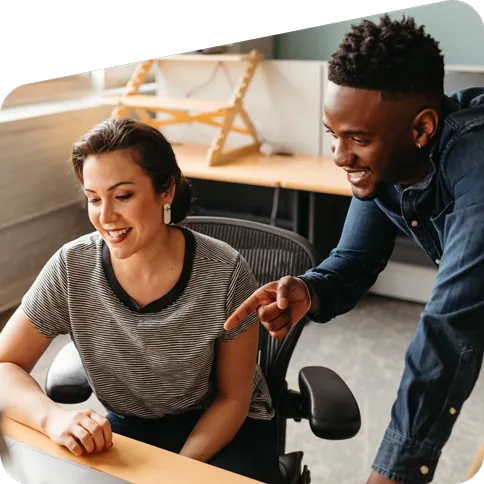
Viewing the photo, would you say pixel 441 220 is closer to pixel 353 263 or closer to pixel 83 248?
pixel 353 263

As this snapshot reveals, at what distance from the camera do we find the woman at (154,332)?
750 millimetres

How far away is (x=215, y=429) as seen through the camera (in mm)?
834

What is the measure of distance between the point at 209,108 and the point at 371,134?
0.39 metres

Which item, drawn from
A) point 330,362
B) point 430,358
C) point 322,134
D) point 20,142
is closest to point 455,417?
point 430,358

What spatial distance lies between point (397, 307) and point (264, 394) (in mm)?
224

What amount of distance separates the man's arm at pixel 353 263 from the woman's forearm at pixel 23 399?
32 centimetres

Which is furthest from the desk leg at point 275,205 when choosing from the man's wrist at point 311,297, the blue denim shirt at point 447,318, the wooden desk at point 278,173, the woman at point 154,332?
the blue denim shirt at point 447,318

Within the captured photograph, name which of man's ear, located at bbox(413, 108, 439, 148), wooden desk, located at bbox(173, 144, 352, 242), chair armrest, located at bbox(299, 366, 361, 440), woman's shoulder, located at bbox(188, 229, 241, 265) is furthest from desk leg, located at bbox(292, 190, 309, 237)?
man's ear, located at bbox(413, 108, 439, 148)

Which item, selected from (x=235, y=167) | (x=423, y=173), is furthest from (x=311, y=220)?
(x=423, y=173)

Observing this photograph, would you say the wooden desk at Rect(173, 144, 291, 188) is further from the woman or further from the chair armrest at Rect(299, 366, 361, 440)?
the chair armrest at Rect(299, 366, 361, 440)

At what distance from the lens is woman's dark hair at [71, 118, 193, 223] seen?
2.26ft

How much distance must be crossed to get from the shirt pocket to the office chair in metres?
0.32

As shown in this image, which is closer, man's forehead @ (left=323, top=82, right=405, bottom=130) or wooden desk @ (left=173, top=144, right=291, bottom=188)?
man's forehead @ (left=323, top=82, right=405, bottom=130)

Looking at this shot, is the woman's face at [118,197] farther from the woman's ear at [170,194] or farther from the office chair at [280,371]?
the office chair at [280,371]
